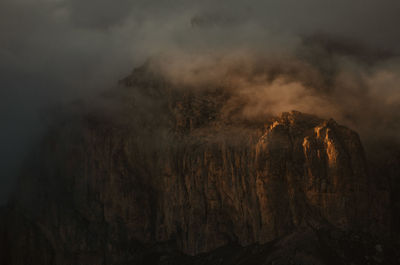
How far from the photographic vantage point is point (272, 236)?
400 ft

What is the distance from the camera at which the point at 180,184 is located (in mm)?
138750

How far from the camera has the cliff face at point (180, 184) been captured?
400ft

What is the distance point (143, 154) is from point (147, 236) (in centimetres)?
2051

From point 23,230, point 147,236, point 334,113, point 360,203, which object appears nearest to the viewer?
point 360,203

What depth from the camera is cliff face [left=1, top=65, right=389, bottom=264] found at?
121938mm

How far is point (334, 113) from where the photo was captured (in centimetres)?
13238

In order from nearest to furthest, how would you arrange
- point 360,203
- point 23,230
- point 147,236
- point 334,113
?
point 360,203
point 334,113
point 147,236
point 23,230

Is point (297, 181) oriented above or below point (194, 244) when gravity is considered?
above

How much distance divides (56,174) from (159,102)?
123ft

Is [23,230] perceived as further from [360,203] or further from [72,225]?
[360,203]

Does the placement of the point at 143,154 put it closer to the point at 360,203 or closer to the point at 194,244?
the point at 194,244

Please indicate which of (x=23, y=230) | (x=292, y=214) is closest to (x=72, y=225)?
(x=23, y=230)

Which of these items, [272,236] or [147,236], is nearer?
[272,236]

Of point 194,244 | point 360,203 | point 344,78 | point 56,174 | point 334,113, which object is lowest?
point 194,244
